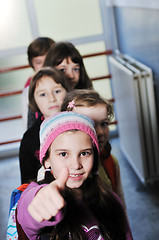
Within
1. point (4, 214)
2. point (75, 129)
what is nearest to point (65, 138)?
point (75, 129)

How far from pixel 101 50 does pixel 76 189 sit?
2.88 m

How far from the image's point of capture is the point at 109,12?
3.58 metres

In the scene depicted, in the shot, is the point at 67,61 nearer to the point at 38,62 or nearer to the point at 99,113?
the point at 38,62

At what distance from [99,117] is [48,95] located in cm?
38

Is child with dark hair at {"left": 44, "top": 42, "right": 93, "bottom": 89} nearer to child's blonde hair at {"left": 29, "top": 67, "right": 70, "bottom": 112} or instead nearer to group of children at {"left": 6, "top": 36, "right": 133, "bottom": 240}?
child's blonde hair at {"left": 29, "top": 67, "right": 70, "bottom": 112}

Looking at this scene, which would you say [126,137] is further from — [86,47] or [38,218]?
[38,218]

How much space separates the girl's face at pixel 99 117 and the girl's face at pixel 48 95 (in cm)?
30

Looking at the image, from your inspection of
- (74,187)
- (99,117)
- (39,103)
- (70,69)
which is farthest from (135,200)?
(74,187)

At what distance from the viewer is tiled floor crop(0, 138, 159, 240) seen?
231 centimetres

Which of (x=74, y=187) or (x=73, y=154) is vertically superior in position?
(x=73, y=154)

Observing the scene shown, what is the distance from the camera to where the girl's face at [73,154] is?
944 mm

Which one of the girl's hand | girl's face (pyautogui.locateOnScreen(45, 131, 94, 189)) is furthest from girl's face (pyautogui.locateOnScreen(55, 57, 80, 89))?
the girl's hand

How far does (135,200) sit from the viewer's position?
2658 mm

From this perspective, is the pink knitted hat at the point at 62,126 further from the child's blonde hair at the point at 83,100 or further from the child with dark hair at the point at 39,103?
the child with dark hair at the point at 39,103
